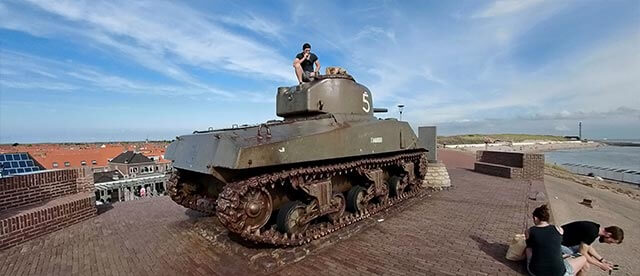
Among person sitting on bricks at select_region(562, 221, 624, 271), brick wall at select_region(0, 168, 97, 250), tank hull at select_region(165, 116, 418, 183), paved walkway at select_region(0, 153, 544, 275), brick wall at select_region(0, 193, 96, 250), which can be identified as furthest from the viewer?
brick wall at select_region(0, 168, 97, 250)

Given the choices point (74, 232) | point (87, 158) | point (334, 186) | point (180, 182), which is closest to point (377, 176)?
point (334, 186)

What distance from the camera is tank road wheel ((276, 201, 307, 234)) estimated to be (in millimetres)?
5414

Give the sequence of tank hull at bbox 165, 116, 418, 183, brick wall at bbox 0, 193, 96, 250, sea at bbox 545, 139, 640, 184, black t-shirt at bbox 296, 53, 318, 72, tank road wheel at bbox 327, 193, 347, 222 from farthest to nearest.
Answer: sea at bbox 545, 139, 640, 184
black t-shirt at bbox 296, 53, 318, 72
tank road wheel at bbox 327, 193, 347, 222
brick wall at bbox 0, 193, 96, 250
tank hull at bbox 165, 116, 418, 183

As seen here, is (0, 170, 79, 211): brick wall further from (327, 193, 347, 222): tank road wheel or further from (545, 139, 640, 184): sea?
(545, 139, 640, 184): sea

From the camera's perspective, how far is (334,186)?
682cm

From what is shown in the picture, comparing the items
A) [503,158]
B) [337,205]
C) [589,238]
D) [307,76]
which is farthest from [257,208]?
[503,158]

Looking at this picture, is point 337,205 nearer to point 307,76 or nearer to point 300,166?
point 300,166

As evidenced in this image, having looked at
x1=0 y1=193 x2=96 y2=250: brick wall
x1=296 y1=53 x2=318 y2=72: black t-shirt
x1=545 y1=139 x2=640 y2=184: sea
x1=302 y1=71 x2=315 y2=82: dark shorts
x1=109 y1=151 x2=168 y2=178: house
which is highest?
x1=296 y1=53 x2=318 y2=72: black t-shirt

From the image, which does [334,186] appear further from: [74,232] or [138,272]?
[74,232]

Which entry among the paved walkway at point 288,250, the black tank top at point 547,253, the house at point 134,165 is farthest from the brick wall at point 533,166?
the house at point 134,165

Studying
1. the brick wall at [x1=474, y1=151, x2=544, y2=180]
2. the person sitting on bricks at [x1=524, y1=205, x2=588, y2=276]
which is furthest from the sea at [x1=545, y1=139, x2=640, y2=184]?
the person sitting on bricks at [x1=524, y1=205, x2=588, y2=276]

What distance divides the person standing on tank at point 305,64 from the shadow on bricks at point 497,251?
16.2ft

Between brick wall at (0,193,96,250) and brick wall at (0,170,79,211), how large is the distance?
554 millimetres

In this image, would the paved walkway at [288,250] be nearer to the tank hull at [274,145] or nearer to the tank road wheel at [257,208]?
the tank road wheel at [257,208]
